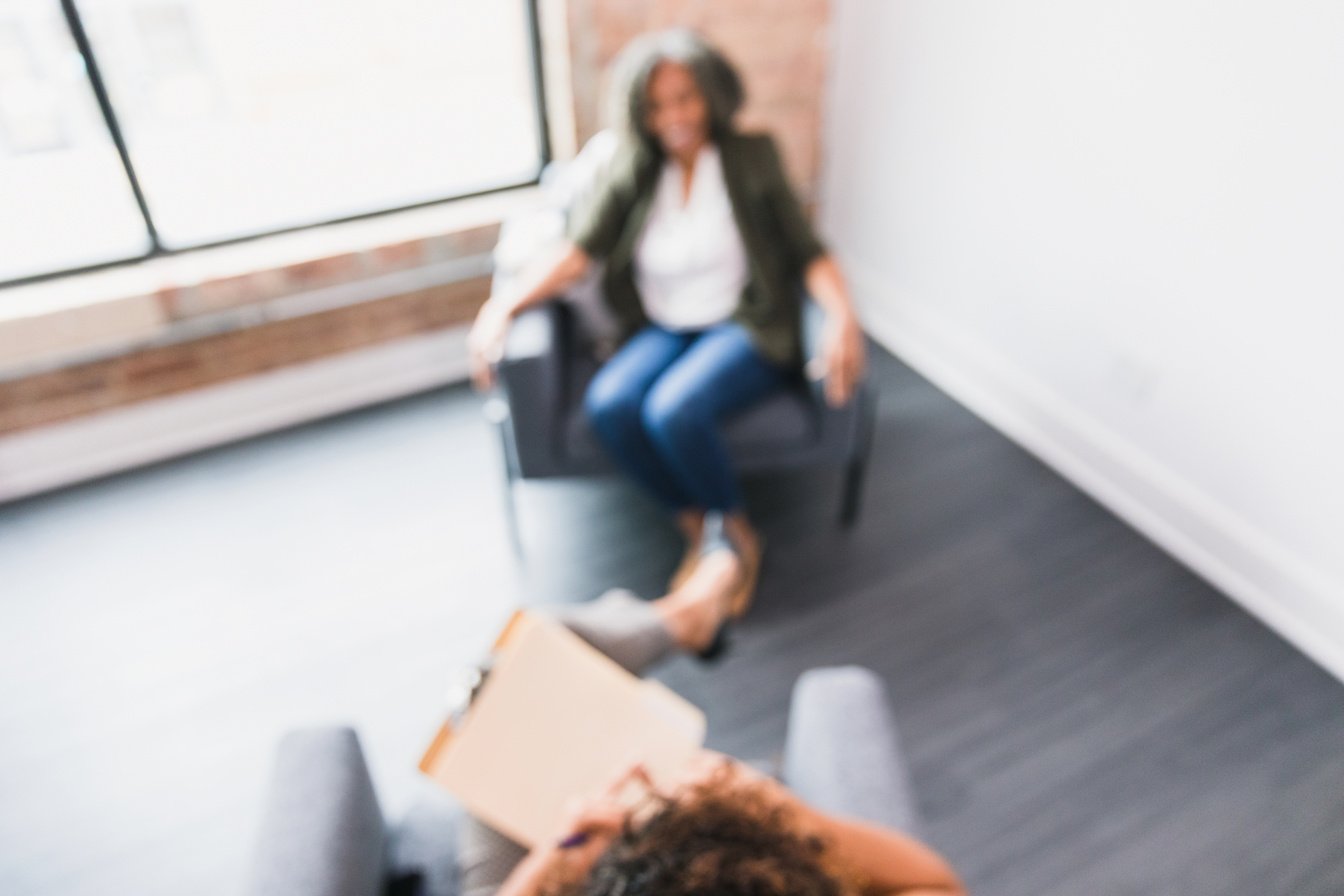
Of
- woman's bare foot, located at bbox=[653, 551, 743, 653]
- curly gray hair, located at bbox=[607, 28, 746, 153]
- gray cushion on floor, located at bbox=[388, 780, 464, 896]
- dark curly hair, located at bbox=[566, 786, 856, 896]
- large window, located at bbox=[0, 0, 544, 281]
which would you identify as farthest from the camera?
large window, located at bbox=[0, 0, 544, 281]

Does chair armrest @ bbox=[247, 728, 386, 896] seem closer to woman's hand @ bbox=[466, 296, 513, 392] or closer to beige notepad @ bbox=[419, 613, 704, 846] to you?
beige notepad @ bbox=[419, 613, 704, 846]

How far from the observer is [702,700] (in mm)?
1824

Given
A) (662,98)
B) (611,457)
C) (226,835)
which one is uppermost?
(662,98)

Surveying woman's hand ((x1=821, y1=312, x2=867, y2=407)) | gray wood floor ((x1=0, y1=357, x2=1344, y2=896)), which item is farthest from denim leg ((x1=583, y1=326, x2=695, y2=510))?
woman's hand ((x1=821, y1=312, x2=867, y2=407))

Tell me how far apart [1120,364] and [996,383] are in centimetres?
39

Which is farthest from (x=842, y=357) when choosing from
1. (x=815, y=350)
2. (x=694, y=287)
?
(x=694, y=287)

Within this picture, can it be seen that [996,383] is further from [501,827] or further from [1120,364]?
[501,827]

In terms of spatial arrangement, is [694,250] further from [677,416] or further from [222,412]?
[222,412]

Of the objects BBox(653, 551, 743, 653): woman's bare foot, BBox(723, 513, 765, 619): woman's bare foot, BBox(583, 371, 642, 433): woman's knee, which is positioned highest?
BBox(583, 371, 642, 433): woman's knee

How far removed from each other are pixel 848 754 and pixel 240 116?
228 cm

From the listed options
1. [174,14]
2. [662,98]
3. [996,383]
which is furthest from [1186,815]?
[174,14]

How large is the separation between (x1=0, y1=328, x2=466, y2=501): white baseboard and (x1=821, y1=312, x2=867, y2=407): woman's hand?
1.28 m

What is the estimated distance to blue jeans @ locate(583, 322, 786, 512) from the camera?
1.86 m

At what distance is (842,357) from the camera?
182 centimetres
